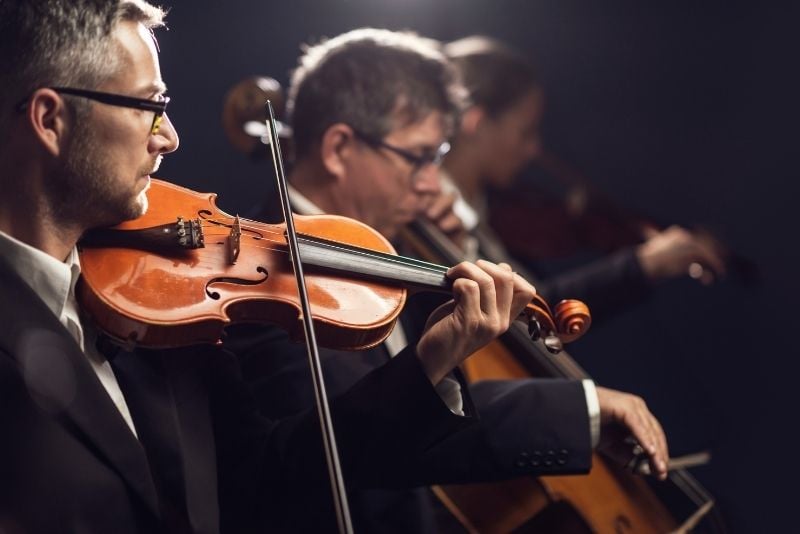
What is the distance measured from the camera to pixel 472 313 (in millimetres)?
1089

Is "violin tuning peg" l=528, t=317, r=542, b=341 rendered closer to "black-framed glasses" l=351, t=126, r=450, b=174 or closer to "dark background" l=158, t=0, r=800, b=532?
"black-framed glasses" l=351, t=126, r=450, b=174

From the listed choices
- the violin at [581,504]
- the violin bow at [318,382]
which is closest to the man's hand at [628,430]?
the violin at [581,504]

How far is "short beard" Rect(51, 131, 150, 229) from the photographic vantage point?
40.2 inches

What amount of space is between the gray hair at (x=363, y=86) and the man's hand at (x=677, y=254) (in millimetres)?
1024

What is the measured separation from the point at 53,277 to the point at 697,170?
2517 mm

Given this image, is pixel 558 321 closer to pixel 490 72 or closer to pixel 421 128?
pixel 421 128

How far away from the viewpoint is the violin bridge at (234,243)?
1098mm

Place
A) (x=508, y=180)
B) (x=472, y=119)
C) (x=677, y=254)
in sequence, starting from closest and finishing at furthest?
1. (x=677, y=254)
2. (x=472, y=119)
3. (x=508, y=180)

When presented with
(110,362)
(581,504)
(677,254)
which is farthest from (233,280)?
(677,254)

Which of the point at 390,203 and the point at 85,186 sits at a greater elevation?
the point at 85,186

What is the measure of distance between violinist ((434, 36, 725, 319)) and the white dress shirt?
1.09 metres

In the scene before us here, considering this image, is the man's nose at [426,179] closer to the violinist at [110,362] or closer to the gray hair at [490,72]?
the violinist at [110,362]

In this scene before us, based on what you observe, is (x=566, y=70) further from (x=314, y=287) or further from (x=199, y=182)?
(x=314, y=287)

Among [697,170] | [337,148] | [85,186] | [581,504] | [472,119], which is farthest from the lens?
[697,170]
